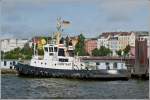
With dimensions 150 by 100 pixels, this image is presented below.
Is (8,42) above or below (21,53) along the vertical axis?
above

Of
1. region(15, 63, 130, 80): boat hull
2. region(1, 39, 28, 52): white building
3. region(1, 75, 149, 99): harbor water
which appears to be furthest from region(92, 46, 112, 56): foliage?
region(1, 75, 149, 99): harbor water

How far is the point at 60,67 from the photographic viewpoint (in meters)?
12.4

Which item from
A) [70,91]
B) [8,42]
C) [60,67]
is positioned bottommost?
Result: [70,91]

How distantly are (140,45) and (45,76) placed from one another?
8.68ft

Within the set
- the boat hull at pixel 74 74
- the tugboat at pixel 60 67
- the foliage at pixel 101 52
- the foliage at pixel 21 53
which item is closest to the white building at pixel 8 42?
the tugboat at pixel 60 67

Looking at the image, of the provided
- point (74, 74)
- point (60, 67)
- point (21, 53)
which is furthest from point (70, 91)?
point (21, 53)

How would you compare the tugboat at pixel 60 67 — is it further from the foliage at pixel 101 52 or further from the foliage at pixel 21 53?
the foliage at pixel 101 52

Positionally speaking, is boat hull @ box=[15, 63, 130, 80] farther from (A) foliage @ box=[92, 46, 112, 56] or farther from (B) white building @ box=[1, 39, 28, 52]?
(A) foliage @ box=[92, 46, 112, 56]

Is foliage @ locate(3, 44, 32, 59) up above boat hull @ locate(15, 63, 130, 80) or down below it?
above

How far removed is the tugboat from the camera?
12.2 metres

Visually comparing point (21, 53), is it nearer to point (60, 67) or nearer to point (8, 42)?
point (60, 67)

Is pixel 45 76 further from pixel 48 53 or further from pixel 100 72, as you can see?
pixel 100 72

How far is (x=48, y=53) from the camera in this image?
12.7 metres

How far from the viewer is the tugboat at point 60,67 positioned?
480 inches
